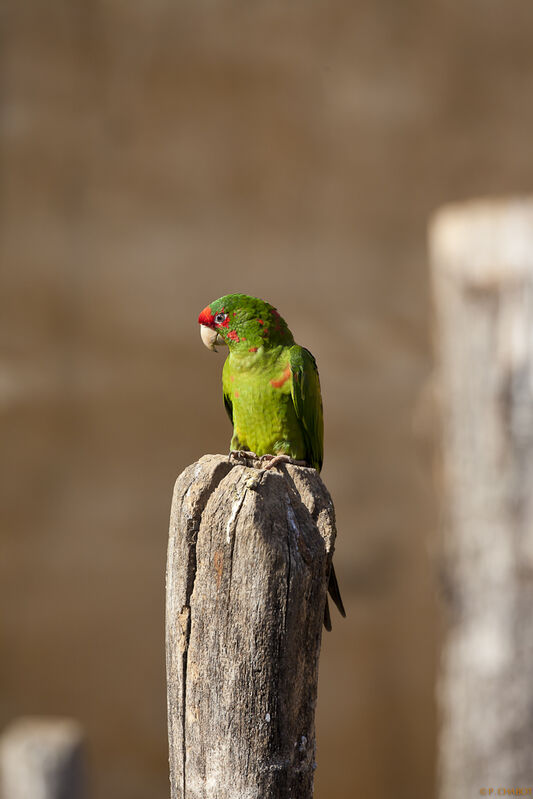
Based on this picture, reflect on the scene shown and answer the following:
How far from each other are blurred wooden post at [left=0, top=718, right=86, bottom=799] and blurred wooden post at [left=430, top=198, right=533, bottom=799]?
180 cm

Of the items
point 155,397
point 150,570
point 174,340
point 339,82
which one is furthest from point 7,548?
point 339,82

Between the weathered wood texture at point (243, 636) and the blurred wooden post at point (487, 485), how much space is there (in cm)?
183

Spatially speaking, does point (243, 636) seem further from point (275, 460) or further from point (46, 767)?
point (46, 767)

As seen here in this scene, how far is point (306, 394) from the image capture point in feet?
8.76

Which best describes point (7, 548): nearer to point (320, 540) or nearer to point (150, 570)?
point (150, 570)

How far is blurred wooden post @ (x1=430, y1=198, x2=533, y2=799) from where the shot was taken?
140 inches

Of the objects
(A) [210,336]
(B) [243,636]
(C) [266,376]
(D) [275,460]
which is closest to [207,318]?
(A) [210,336]

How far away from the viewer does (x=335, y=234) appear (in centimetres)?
607

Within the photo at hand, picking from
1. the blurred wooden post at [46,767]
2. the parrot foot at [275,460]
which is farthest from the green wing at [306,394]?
the blurred wooden post at [46,767]

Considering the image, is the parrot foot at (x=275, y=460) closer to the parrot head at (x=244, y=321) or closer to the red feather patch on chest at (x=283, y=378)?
the red feather patch on chest at (x=283, y=378)

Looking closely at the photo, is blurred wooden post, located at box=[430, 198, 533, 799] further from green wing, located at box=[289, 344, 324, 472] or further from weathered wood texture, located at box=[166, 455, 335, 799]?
weathered wood texture, located at box=[166, 455, 335, 799]

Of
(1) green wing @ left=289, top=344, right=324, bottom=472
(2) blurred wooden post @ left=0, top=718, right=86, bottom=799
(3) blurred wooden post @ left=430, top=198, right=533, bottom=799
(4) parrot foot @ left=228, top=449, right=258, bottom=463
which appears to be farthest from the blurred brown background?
(4) parrot foot @ left=228, top=449, right=258, bottom=463

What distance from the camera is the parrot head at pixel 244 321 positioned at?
2686mm

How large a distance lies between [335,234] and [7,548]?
3177mm
